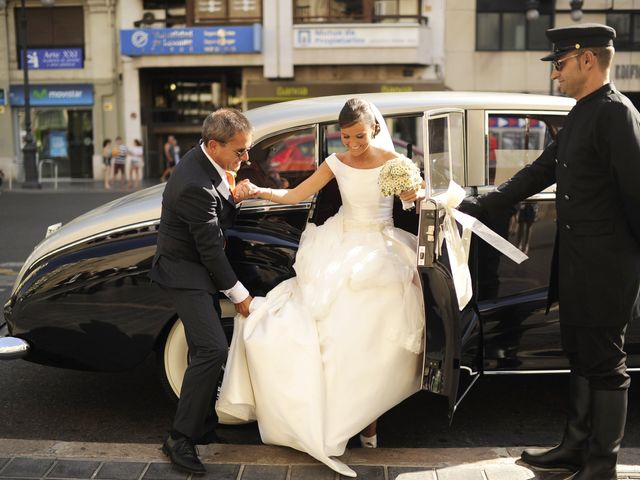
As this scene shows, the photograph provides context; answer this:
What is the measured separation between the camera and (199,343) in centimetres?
374

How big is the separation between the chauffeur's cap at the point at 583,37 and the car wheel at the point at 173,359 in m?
2.51

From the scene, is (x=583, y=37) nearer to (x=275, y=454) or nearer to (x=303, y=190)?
(x=303, y=190)

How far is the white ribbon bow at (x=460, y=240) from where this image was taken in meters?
3.74

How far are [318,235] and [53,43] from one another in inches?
1106

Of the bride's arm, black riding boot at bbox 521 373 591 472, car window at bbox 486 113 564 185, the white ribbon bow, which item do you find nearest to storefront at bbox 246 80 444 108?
car window at bbox 486 113 564 185

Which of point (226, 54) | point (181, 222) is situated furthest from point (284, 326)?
point (226, 54)

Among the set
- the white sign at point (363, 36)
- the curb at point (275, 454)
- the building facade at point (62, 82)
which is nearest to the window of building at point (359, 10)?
the white sign at point (363, 36)

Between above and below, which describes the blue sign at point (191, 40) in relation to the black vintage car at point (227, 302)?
above

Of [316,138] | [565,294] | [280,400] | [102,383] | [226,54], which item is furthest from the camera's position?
[226,54]

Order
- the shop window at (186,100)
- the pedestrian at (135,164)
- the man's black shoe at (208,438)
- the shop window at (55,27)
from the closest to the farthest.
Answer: the man's black shoe at (208,438) → the pedestrian at (135,164) → the shop window at (55,27) → the shop window at (186,100)

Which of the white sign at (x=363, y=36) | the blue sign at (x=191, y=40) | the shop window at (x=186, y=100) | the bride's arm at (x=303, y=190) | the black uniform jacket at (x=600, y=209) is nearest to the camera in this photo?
the black uniform jacket at (x=600, y=209)

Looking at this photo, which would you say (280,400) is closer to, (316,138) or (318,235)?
(318,235)

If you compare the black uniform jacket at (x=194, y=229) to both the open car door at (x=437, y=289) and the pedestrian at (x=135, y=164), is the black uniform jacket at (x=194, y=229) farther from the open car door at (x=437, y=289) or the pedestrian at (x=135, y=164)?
the pedestrian at (x=135, y=164)

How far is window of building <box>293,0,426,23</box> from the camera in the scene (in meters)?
27.3
